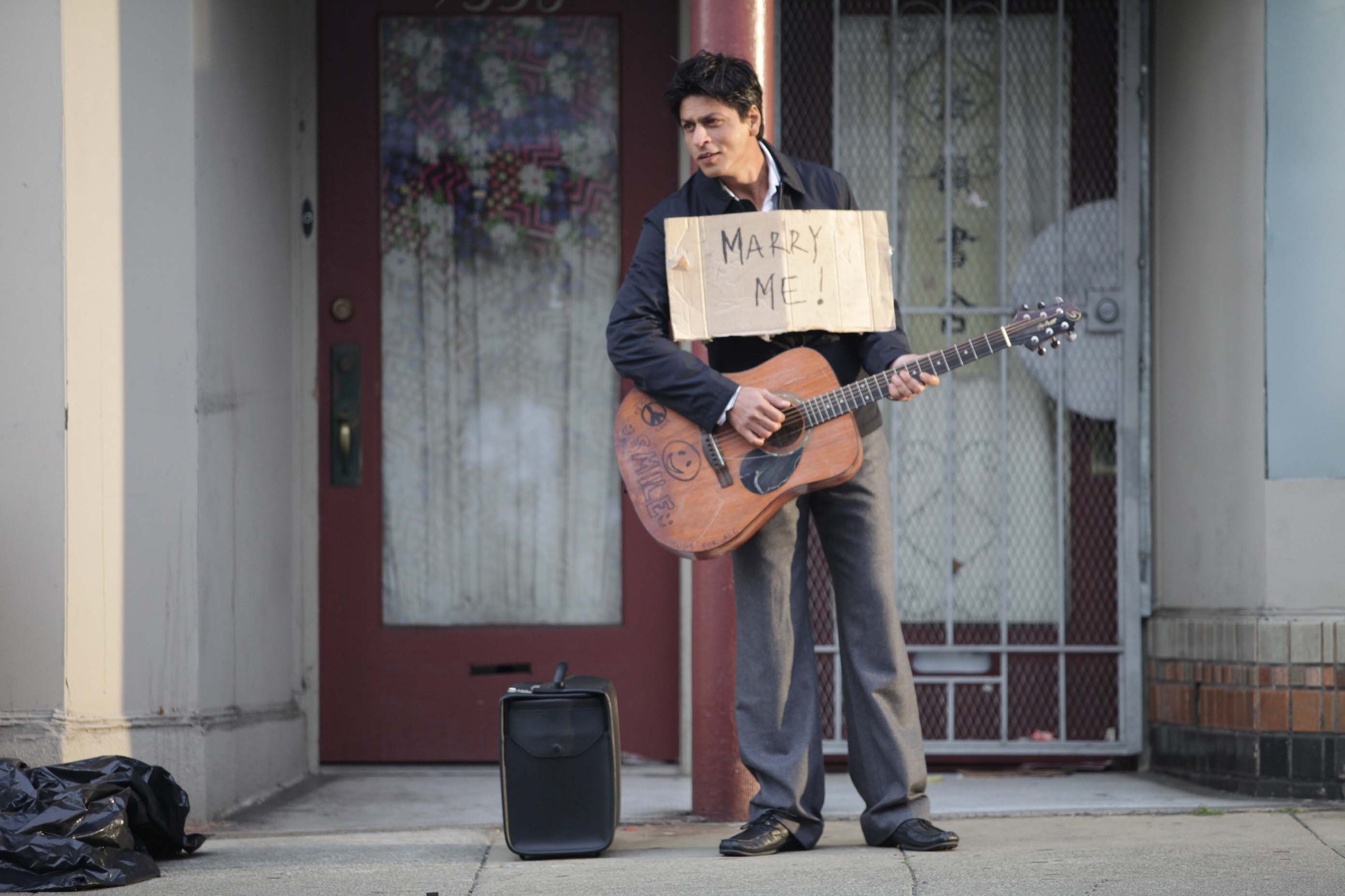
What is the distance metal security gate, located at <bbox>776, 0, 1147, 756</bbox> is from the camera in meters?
5.26

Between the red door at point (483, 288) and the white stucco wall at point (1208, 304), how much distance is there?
1.79m

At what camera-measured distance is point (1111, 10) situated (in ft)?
17.4

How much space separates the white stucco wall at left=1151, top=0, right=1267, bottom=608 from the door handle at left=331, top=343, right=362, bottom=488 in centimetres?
289

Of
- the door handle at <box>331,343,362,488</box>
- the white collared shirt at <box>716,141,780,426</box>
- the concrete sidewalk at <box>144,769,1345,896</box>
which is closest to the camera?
the concrete sidewalk at <box>144,769,1345,896</box>

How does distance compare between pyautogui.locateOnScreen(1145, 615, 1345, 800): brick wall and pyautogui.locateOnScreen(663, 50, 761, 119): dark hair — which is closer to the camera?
pyautogui.locateOnScreen(663, 50, 761, 119): dark hair

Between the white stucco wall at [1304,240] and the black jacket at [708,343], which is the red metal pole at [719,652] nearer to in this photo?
the black jacket at [708,343]

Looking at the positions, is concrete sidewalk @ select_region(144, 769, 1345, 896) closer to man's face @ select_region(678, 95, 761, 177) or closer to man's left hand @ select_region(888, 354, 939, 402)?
man's left hand @ select_region(888, 354, 939, 402)

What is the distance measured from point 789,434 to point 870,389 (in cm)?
22

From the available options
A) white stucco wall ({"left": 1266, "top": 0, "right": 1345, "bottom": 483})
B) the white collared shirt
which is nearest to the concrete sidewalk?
white stucco wall ({"left": 1266, "top": 0, "right": 1345, "bottom": 483})

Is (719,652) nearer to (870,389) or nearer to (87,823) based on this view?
(870,389)

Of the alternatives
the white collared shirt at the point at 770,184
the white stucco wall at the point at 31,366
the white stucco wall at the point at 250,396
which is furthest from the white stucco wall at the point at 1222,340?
the white stucco wall at the point at 31,366

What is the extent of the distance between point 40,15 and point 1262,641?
163 inches

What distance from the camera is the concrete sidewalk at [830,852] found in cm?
329

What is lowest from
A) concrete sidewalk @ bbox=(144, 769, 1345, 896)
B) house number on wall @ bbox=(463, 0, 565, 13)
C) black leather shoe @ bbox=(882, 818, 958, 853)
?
concrete sidewalk @ bbox=(144, 769, 1345, 896)
